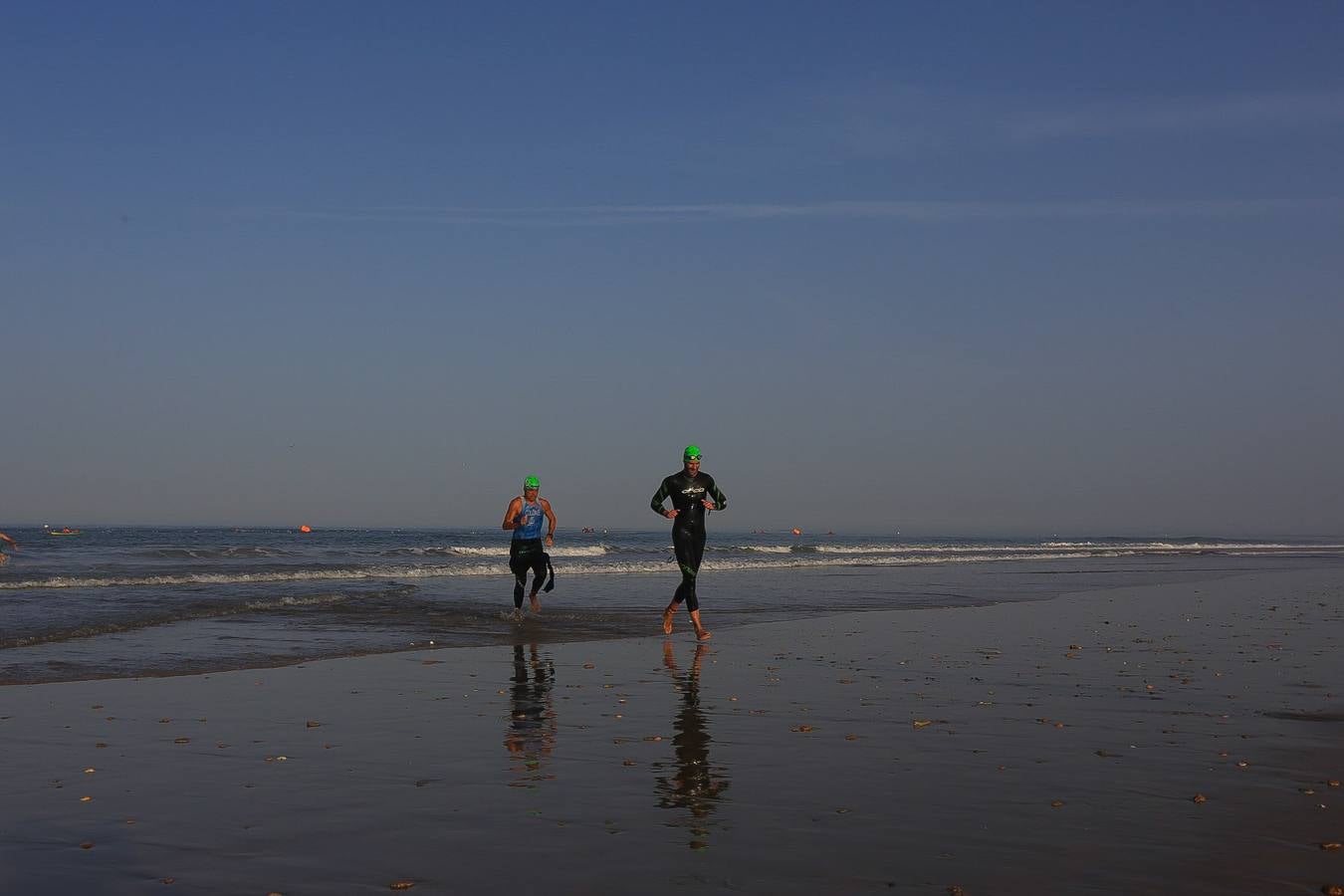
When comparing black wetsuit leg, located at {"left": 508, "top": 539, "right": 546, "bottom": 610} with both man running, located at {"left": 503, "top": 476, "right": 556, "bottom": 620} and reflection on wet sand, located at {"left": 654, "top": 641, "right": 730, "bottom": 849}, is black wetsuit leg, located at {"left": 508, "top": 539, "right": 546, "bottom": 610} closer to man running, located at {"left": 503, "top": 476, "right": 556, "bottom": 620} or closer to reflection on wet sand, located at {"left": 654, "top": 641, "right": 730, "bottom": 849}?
man running, located at {"left": 503, "top": 476, "right": 556, "bottom": 620}

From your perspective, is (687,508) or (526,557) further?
(526,557)

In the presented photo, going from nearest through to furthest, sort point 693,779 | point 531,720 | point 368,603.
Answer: point 693,779, point 531,720, point 368,603

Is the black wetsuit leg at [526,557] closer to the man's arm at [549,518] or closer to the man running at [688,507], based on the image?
the man's arm at [549,518]

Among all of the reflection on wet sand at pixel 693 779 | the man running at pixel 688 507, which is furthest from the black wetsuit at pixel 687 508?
the reflection on wet sand at pixel 693 779

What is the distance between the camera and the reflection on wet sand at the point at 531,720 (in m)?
6.57

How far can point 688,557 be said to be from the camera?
1438 centimetres

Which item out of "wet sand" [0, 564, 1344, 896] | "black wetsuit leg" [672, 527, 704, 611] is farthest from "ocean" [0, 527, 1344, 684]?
"wet sand" [0, 564, 1344, 896]

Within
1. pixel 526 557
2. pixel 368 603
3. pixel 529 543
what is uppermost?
pixel 529 543

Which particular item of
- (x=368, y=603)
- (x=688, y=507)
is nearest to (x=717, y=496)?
(x=688, y=507)

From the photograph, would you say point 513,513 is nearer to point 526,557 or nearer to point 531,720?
point 526,557

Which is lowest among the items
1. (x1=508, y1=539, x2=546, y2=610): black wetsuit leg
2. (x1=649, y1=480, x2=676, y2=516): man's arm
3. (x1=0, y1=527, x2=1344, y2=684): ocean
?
(x1=0, y1=527, x2=1344, y2=684): ocean

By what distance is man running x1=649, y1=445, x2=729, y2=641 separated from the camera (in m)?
14.4

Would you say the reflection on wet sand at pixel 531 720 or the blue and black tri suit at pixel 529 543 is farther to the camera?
the blue and black tri suit at pixel 529 543

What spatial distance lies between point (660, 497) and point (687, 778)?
8.37 m
